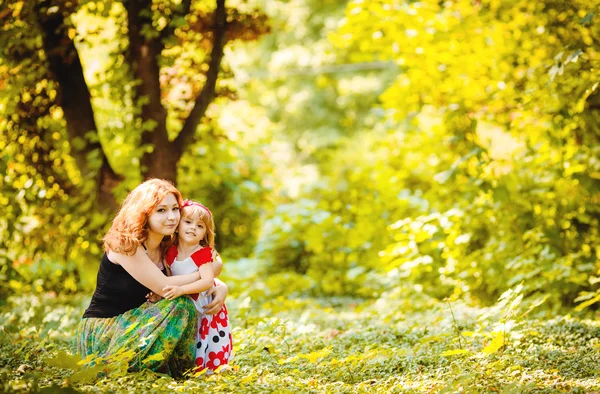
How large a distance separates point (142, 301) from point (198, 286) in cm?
36

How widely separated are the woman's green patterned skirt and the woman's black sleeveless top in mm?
58

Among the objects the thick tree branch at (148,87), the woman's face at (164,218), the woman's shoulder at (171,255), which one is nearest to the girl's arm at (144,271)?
the woman's face at (164,218)

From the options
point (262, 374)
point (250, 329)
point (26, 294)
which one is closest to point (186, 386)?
point (262, 374)

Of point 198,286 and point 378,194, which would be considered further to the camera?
point 378,194

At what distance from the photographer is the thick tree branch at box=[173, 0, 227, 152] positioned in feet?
19.5

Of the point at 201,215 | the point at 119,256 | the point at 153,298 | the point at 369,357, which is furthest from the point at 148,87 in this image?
the point at 369,357

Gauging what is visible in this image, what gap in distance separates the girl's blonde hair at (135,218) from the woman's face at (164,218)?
2 cm

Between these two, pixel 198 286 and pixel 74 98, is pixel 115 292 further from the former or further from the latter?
pixel 74 98

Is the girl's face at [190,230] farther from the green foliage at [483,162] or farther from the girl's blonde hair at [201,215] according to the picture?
the green foliage at [483,162]

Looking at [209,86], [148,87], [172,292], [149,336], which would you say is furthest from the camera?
[209,86]

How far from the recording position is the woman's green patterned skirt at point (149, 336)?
3.56 metres

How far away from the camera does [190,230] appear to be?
12.9 ft

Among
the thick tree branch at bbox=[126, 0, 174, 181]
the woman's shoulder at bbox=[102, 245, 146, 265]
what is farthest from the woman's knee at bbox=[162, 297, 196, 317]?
the thick tree branch at bbox=[126, 0, 174, 181]

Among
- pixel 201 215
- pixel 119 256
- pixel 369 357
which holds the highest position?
pixel 201 215
